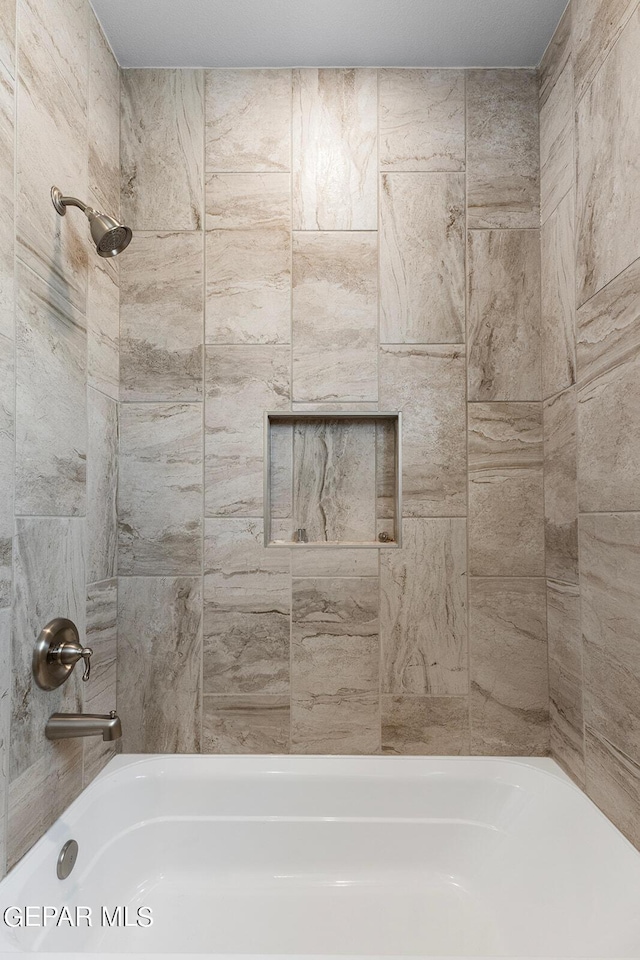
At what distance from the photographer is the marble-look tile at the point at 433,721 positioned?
1.99 meters

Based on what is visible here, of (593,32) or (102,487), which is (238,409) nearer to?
(102,487)

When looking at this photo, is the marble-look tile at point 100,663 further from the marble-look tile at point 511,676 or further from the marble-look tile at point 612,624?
the marble-look tile at point 612,624

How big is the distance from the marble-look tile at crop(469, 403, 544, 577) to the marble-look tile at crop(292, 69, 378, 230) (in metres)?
0.74

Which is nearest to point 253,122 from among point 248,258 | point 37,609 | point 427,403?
point 248,258

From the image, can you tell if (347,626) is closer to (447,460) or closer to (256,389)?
(447,460)

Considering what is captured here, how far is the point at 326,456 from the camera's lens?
6.88 ft

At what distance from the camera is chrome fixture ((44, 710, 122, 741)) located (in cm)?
150

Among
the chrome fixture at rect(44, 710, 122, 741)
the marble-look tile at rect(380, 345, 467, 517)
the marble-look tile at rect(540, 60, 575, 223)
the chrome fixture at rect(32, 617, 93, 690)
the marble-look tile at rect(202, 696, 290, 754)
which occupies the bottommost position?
the marble-look tile at rect(202, 696, 290, 754)

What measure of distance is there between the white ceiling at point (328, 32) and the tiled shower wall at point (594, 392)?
0.14 m

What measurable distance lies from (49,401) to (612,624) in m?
1.41

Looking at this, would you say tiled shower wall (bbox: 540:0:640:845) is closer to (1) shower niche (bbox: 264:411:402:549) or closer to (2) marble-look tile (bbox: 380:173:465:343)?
(2) marble-look tile (bbox: 380:173:465:343)

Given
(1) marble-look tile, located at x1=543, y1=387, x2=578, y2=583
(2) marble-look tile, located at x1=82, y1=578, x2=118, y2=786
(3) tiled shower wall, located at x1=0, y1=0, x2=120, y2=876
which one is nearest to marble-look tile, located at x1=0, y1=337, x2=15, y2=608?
(3) tiled shower wall, located at x1=0, y1=0, x2=120, y2=876

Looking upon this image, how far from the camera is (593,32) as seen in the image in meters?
1.63

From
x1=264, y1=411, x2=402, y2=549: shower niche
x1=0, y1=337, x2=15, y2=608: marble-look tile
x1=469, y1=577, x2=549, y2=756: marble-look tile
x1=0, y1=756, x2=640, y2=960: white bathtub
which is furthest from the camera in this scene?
x1=264, y1=411, x2=402, y2=549: shower niche
